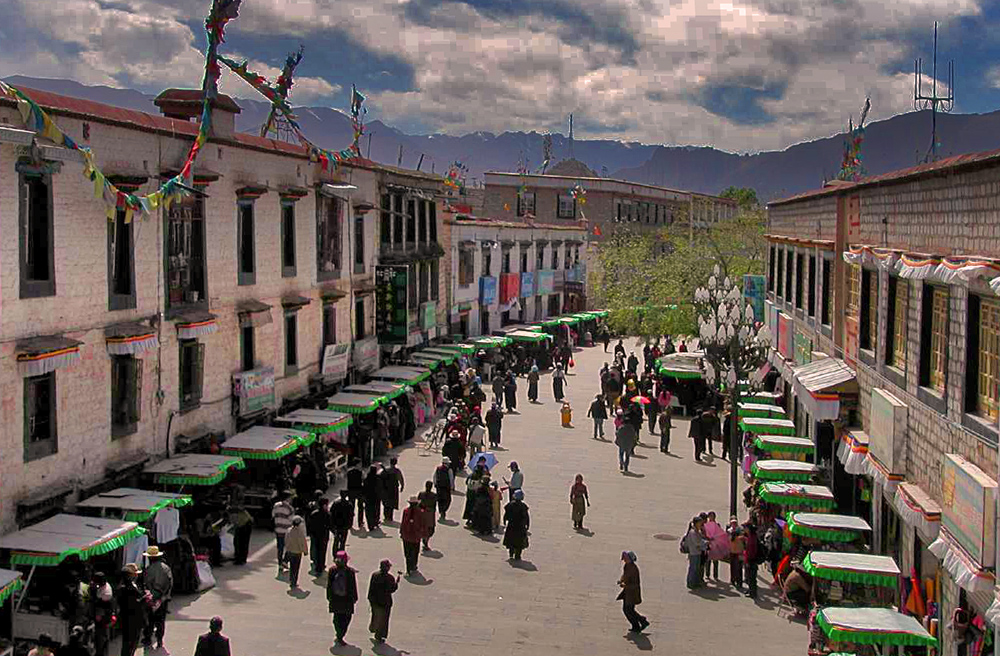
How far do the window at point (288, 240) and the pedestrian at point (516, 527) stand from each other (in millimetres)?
9910

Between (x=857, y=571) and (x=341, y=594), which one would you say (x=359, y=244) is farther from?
(x=857, y=571)

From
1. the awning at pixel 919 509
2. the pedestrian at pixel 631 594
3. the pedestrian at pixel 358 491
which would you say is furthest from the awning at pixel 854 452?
the pedestrian at pixel 358 491

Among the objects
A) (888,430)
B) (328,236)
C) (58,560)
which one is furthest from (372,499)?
(328,236)

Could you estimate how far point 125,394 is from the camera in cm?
1862

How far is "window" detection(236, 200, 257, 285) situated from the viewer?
23.5 metres

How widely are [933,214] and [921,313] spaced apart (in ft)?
3.92

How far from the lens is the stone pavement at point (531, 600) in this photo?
14.6 metres

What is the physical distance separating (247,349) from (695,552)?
36.0ft

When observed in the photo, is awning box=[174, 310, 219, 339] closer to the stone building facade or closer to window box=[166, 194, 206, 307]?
window box=[166, 194, 206, 307]

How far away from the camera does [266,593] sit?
1625 centimetres

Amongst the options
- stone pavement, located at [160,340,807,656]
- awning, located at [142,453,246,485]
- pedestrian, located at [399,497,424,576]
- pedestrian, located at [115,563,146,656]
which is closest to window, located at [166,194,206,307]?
awning, located at [142,453,246,485]

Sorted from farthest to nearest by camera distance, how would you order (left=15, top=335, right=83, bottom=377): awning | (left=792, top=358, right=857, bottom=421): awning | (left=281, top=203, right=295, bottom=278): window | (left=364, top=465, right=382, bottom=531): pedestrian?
(left=281, top=203, right=295, bottom=278): window
(left=364, top=465, right=382, bottom=531): pedestrian
(left=792, top=358, right=857, bottom=421): awning
(left=15, top=335, right=83, bottom=377): awning

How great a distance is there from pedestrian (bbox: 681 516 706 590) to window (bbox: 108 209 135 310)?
32.4 ft

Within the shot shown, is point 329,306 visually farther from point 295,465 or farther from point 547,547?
point 547,547
